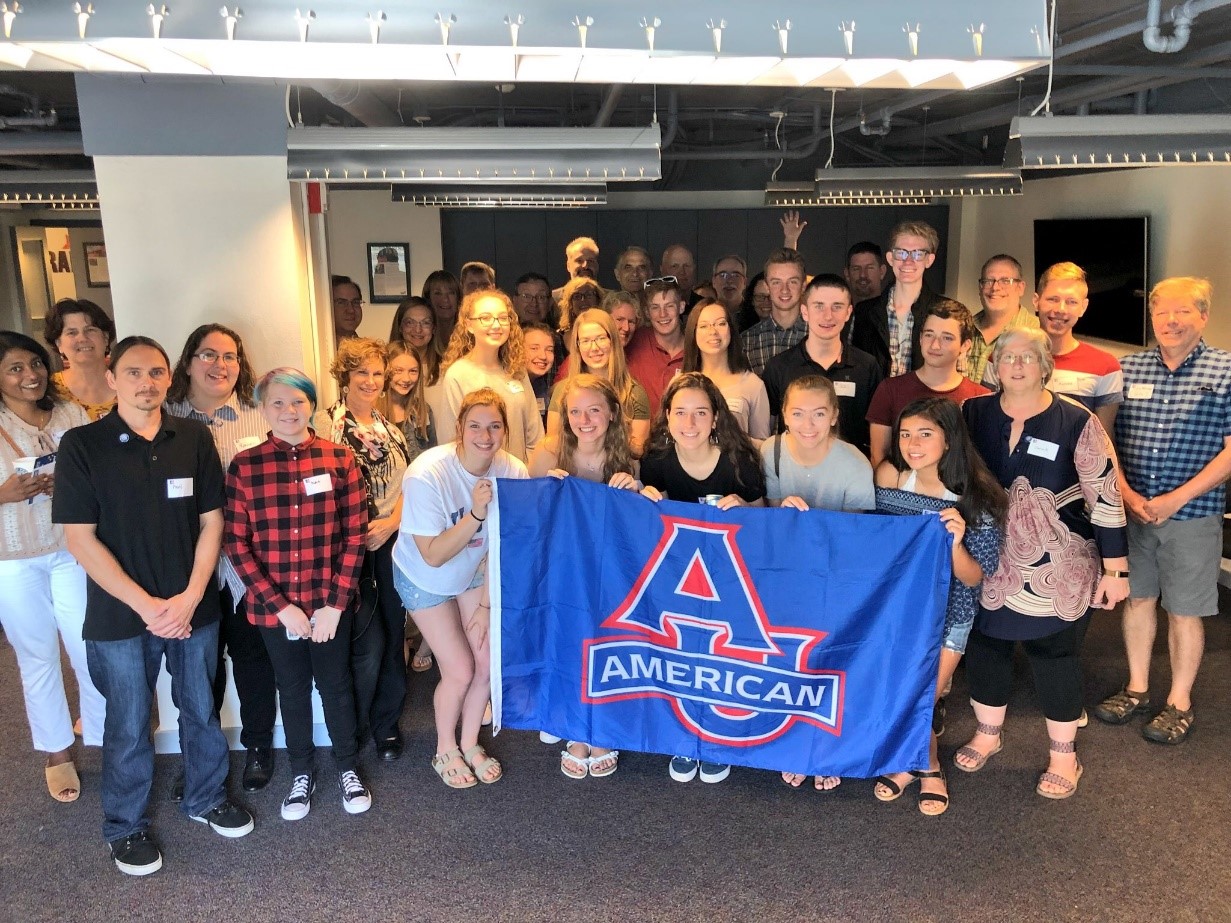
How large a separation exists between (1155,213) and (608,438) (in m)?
5.44

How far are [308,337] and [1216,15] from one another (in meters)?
3.89

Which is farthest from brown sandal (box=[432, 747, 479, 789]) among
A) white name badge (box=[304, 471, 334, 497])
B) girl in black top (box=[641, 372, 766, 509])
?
girl in black top (box=[641, 372, 766, 509])

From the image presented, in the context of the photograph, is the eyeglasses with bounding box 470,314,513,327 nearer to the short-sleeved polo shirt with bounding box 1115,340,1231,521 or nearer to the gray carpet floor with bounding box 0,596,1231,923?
the gray carpet floor with bounding box 0,596,1231,923

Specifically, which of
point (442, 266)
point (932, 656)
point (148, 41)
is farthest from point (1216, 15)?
point (442, 266)

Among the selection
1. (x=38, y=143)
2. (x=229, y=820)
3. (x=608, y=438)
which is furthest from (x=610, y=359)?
(x=38, y=143)

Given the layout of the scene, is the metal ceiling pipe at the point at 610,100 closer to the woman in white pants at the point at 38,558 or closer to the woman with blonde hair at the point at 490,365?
the woman with blonde hair at the point at 490,365

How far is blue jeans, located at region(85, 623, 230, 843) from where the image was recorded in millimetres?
2775

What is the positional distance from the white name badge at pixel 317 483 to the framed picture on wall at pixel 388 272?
727 centimetres

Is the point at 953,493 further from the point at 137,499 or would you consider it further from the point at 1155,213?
the point at 1155,213

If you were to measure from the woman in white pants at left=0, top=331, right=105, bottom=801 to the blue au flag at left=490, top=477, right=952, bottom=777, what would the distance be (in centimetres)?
150

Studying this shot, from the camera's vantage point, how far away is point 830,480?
307 centimetres

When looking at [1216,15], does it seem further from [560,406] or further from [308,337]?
[308,337]

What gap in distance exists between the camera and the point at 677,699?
3.08 metres

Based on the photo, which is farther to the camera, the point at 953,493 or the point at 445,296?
the point at 445,296
